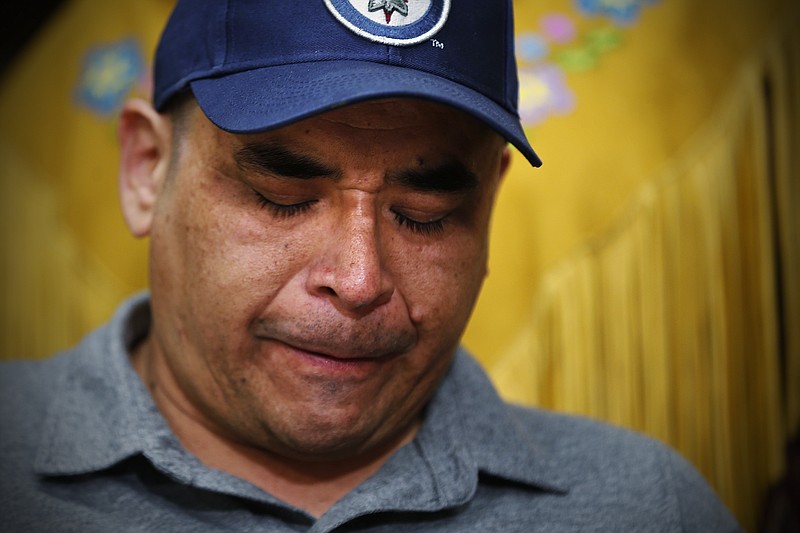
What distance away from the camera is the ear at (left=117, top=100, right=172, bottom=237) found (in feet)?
3.10

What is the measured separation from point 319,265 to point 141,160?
0.33m

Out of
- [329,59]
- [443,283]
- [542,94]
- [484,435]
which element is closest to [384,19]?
[329,59]

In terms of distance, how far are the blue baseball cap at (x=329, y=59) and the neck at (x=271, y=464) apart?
0.36 metres

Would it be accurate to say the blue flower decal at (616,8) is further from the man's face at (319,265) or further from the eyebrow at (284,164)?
the eyebrow at (284,164)

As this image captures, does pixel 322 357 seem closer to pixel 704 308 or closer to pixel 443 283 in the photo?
pixel 443 283

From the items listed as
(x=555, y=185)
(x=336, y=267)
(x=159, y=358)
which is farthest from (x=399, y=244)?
(x=555, y=185)

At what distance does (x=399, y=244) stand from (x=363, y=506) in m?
0.27

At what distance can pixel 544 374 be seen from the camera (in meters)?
1.64

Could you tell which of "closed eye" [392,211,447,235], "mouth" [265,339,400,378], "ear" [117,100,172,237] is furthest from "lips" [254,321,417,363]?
"ear" [117,100,172,237]

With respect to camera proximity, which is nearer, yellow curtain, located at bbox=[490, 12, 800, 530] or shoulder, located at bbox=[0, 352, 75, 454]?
shoulder, located at bbox=[0, 352, 75, 454]

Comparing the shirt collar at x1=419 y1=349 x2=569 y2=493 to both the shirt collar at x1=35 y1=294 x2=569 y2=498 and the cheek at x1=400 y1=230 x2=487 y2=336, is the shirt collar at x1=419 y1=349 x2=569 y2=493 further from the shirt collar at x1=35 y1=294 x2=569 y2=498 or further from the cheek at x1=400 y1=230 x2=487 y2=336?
the cheek at x1=400 y1=230 x2=487 y2=336

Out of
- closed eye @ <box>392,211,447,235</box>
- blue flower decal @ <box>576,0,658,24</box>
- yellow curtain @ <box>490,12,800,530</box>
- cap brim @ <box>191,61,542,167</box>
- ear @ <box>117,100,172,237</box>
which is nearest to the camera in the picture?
cap brim @ <box>191,61,542,167</box>

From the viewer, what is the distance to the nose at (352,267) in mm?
770

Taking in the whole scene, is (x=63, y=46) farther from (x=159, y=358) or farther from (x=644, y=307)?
(x=644, y=307)
